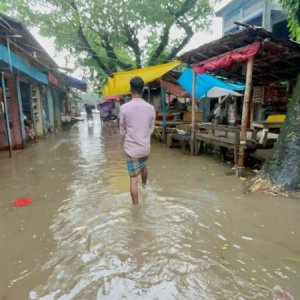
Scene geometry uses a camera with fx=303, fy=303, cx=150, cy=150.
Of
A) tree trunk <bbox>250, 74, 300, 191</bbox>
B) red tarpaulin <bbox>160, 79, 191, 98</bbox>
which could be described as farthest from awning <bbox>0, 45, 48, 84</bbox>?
tree trunk <bbox>250, 74, 300, 191</bbox>

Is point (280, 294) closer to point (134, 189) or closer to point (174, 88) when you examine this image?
point (134, 189)

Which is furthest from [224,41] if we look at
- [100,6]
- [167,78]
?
[100,6]

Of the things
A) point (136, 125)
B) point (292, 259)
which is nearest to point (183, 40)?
point (136, 125)

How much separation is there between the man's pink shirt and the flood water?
865 millimetres

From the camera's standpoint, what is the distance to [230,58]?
6.36 metres

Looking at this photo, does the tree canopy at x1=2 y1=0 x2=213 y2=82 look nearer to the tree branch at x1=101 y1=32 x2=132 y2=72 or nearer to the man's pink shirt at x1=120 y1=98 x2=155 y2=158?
the tree branch at x1=101 y1=32 x2=132 y2=72

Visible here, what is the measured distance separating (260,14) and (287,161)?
30.9 feet

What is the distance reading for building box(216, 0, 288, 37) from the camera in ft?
38.5

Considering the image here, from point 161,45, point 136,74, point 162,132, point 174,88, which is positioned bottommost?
point 162,132

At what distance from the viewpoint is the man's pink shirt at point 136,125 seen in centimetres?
408

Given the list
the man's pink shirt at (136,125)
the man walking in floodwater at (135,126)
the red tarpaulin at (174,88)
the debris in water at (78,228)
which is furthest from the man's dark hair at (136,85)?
the red tarpaulin at (174,88)

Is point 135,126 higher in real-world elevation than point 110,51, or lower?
lower

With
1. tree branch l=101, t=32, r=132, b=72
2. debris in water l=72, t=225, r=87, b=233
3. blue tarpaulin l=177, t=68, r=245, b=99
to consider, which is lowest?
debris in water l=72, t=225, r=87, b=233

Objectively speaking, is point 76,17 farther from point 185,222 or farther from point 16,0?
point 185,222
